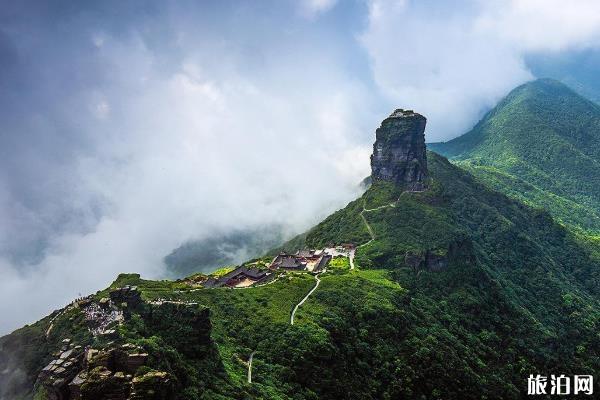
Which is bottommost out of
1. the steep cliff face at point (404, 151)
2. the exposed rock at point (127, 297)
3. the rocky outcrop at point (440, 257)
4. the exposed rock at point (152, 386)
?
the exposed rock at point (152, 386)

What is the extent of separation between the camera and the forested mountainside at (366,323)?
6078 cm

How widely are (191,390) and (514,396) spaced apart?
84.1 meters

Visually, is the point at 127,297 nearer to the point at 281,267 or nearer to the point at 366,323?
the point at 366,323

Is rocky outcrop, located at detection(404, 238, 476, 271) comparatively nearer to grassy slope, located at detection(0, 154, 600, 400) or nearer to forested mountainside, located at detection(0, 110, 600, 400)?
forested mountainside, located at detection(0, 110, 600, 400)

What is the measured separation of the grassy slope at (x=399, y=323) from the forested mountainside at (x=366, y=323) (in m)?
0.35

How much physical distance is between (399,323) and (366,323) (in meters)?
9.28

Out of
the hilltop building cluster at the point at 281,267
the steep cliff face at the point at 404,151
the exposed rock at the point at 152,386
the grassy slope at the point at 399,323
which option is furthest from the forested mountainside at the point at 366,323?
the hilltop building cluster at the point at 281,267

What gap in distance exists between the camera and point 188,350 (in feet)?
219

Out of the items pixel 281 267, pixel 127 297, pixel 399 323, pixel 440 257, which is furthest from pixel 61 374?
pixel 440 257

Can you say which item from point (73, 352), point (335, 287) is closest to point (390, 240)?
point (335, 287)

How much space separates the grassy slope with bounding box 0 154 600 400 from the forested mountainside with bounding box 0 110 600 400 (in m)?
0.35

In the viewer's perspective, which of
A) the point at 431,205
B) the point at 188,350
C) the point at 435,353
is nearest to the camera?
the point at 188,350

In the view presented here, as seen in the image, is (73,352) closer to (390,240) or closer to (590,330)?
(390,240)

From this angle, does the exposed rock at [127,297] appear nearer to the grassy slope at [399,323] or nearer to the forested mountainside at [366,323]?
the forested mountainside at [366,323]
